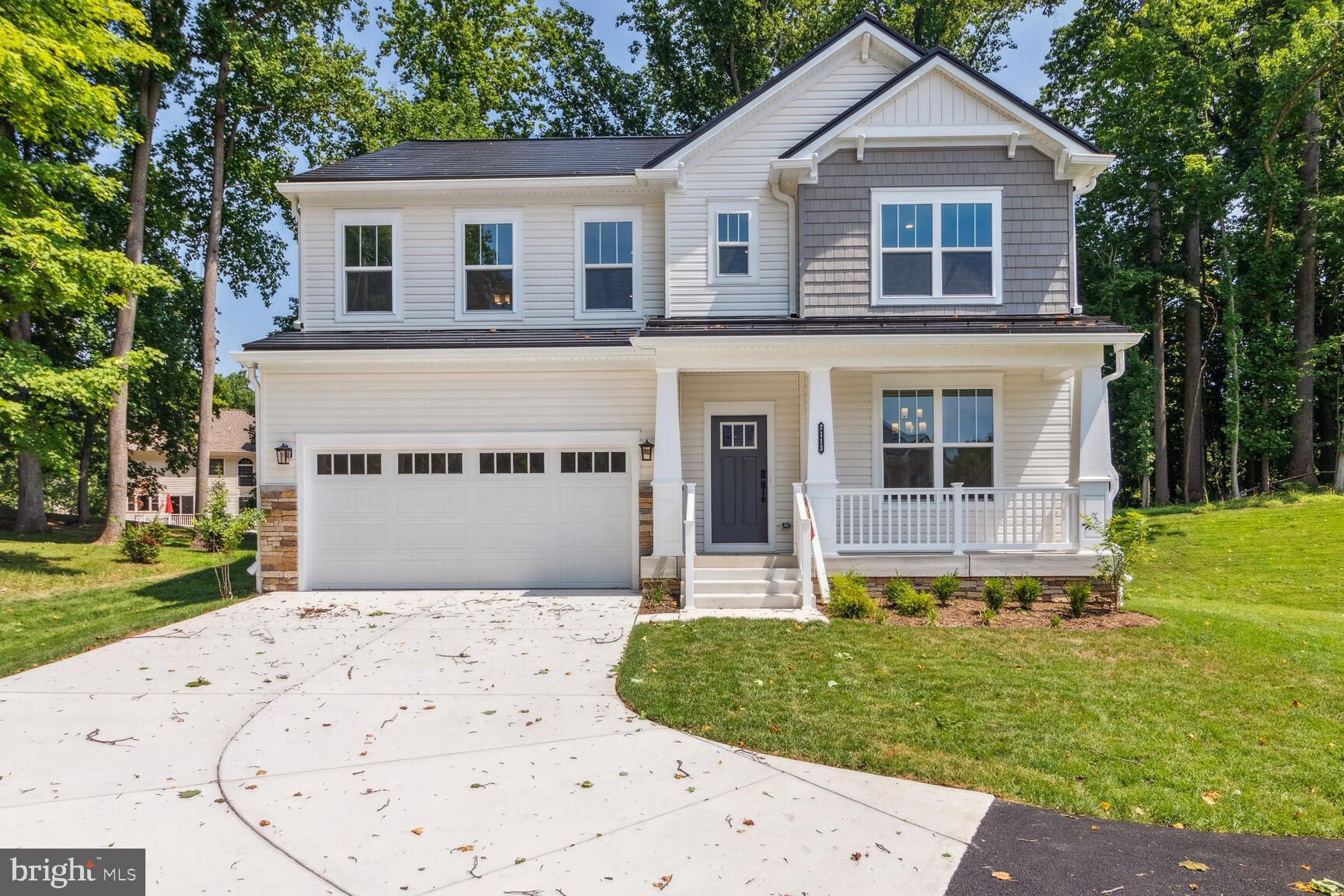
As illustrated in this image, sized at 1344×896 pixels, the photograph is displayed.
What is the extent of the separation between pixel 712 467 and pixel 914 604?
402cm

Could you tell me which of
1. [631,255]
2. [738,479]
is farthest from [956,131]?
[738,479]

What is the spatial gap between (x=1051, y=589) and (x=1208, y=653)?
2.60 metres

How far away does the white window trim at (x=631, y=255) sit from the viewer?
1202cm

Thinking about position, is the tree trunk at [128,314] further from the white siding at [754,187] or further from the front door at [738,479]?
the front door at [738,479]

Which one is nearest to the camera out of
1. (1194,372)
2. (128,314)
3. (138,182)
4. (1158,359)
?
(128,314)

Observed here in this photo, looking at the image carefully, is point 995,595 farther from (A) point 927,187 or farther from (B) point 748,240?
(B) point 748,240

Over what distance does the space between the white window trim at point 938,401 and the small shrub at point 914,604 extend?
2.82 m

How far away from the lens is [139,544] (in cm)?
1508

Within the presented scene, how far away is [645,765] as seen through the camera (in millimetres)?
4449

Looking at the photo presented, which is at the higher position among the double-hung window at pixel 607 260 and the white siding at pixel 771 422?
the double-hung window at pixel 607 260

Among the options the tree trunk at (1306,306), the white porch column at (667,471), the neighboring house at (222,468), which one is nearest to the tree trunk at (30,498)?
the neighboring house at (222,468)

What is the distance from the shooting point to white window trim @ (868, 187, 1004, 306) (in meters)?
10.9

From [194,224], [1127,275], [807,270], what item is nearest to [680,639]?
[807,270]

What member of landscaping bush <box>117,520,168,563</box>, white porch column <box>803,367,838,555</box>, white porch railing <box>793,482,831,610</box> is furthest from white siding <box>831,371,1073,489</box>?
landscaping bush <box>117,520,168,563</box>
